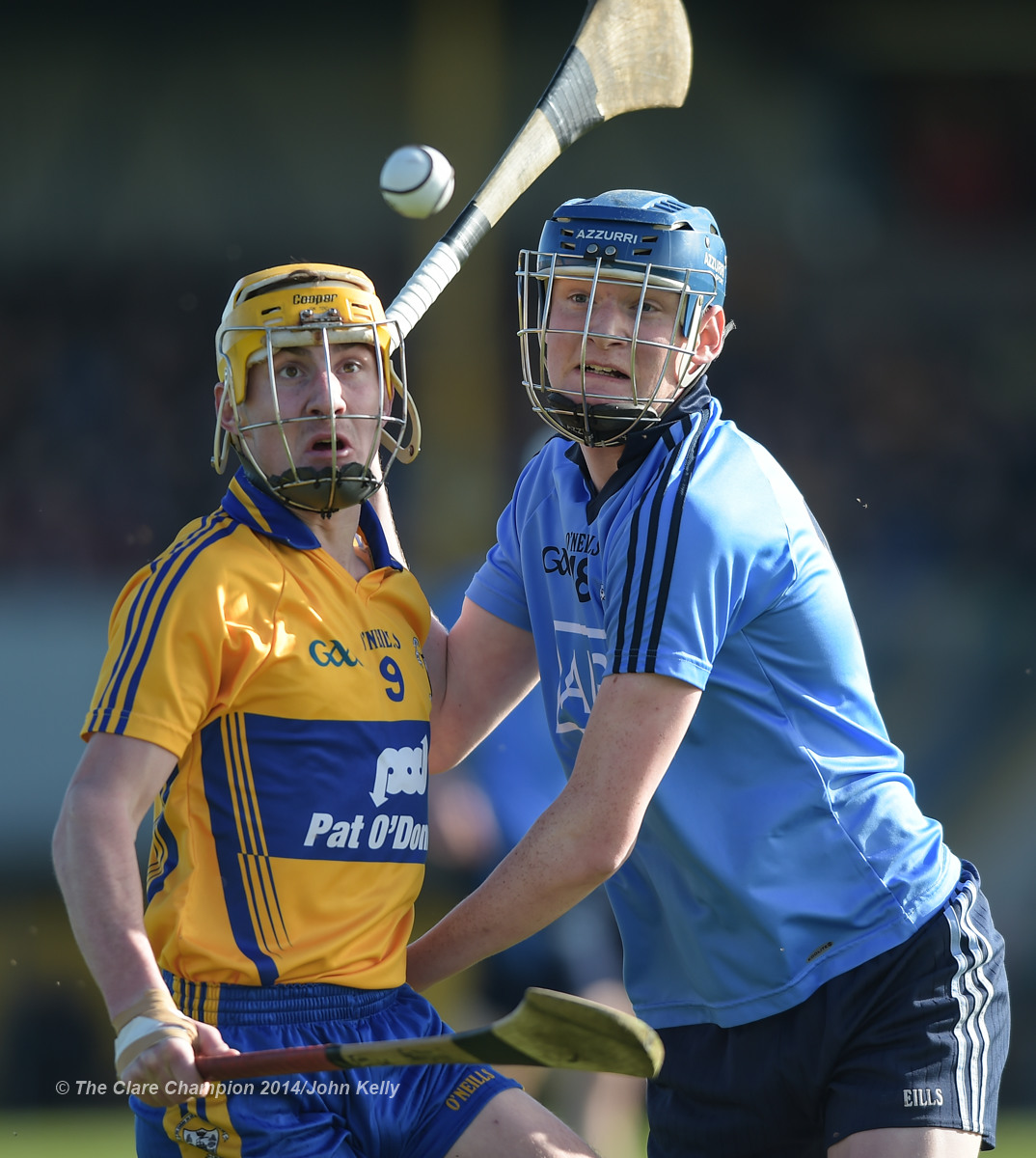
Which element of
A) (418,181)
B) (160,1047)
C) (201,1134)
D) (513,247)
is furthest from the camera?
(513,247)

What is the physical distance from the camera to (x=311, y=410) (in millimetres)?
2135

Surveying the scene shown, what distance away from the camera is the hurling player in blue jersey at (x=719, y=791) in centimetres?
207

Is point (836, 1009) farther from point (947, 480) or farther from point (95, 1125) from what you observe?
point (947, 480)

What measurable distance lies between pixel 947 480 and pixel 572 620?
509 cm

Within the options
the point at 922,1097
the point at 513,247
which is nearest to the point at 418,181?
the point at 922,1097

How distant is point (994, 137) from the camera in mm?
7199

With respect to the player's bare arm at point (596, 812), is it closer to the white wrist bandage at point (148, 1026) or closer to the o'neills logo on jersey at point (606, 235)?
the white wrist bandage at point (148, 1026)

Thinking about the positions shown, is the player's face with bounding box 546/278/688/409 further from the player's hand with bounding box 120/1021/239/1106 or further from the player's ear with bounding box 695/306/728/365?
the player's hand with bounding box 120/1021/239/1106

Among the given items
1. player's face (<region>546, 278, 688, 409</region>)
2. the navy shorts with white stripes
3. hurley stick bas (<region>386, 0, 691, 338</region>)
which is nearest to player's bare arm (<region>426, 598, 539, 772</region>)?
player's face (<region>546, 278, 688, 409</region>)

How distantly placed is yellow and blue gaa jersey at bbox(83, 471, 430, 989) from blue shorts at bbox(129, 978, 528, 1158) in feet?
0.11

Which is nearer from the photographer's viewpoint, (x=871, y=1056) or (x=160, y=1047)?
(x=160, y=1047)

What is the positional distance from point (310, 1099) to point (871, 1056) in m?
0.78

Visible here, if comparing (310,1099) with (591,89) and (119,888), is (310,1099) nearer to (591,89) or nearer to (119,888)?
(119,888)

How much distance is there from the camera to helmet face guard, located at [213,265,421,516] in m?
2.12
